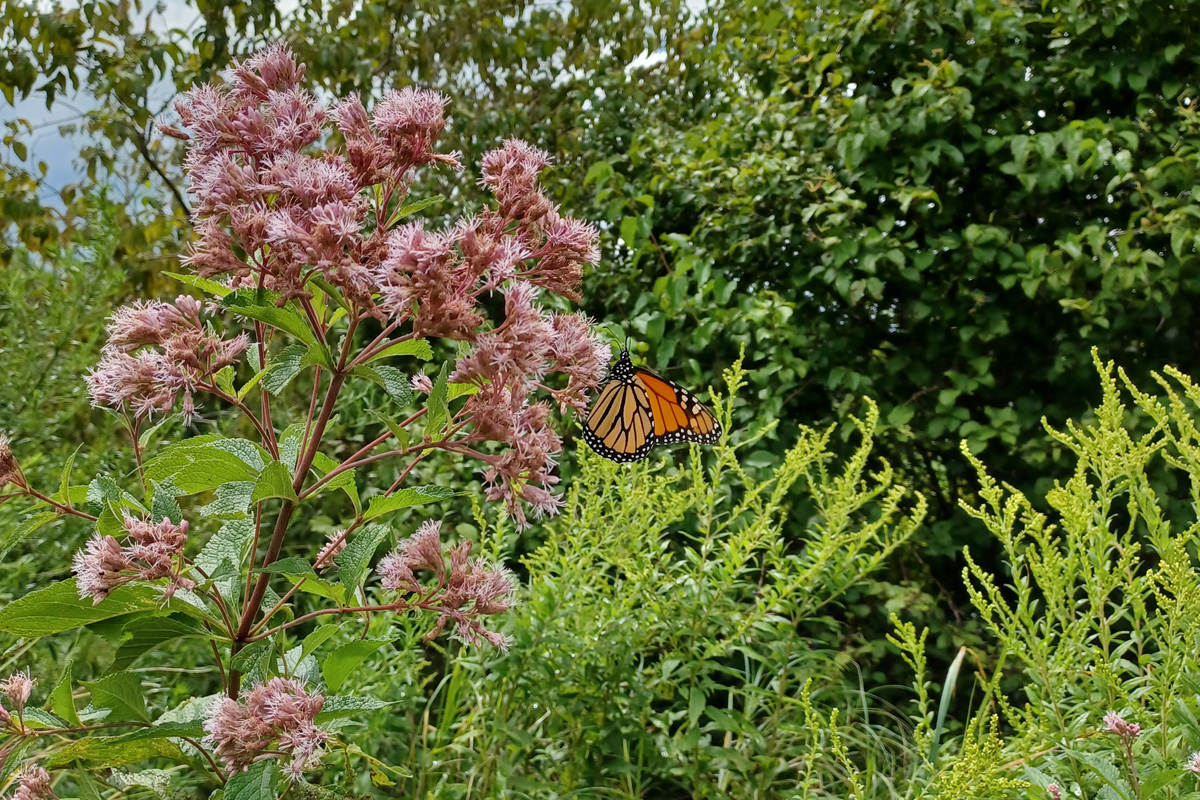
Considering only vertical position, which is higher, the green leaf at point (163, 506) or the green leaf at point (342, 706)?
the green leaf at point (163, 506)

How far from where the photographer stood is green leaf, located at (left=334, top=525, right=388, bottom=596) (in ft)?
2.79

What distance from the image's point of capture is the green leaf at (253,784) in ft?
2.51

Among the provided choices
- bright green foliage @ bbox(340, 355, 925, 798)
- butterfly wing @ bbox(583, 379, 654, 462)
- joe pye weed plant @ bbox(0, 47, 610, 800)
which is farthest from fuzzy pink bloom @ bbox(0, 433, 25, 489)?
butterfly wing @ bbox(583, 379, 654, 462)

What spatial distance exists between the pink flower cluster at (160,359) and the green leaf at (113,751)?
0.31 meters

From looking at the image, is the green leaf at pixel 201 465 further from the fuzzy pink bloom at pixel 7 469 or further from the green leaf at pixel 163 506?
the fuzzy pink bloom at pixel 7 469

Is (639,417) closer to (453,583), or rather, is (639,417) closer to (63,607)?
(453,583)

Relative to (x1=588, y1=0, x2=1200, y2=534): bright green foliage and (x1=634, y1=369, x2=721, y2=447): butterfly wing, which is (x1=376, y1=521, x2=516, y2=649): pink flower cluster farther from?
(x1=588, y1=0, x2=1200, y2=534): bright green foliage

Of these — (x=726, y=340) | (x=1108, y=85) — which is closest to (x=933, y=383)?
(x=726, y=340)

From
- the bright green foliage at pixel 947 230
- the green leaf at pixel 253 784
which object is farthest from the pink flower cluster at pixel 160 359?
the bright green foliage at pixel 947 230

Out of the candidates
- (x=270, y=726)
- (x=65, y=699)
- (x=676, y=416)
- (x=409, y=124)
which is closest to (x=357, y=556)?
(x=270, y=726)

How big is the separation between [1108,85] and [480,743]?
277 cm

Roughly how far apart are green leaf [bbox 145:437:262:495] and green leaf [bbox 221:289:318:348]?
0.42 ft

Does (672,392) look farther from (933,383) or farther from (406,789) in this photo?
(933,383)

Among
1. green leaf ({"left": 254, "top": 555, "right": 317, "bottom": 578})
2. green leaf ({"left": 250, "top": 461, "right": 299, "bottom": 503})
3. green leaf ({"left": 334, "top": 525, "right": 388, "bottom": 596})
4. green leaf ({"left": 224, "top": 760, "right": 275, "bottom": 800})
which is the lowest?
green leaf ({"left": 224, "top": 760, "right": 275, "bottom": 800})
